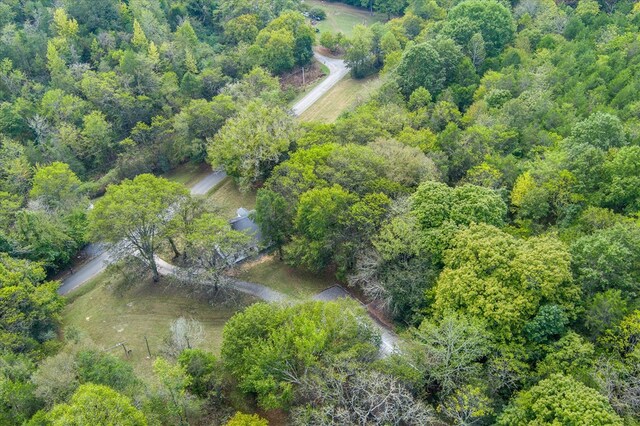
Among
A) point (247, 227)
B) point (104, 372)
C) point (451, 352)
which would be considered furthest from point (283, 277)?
point (451, 352)

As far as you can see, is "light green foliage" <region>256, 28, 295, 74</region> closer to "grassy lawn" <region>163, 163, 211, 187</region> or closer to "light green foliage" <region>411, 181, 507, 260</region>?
"grassy lawn" <region>163, 163, 211, 187</region>

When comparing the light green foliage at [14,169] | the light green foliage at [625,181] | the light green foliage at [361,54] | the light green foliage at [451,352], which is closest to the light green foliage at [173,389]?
the light green foliage at [451,352]

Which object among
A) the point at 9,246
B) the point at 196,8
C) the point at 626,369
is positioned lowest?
the point at 9,246

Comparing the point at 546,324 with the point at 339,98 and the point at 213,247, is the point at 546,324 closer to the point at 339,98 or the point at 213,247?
the point at 213,247

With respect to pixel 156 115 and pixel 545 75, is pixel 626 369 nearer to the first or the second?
pixel 545 75

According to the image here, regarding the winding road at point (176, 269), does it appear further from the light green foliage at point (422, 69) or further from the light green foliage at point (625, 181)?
the light green foliage at point (625, 181)

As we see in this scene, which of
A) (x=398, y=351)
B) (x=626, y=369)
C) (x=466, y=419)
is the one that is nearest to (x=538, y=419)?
(x=466, y=419)
